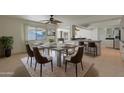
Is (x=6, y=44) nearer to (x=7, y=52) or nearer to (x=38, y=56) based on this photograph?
(x=7, y=52)

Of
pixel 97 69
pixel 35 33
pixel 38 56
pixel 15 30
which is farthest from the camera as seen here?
pixel 35 33

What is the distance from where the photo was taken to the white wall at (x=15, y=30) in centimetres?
539

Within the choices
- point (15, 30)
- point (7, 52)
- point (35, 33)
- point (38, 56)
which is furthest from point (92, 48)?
point (7, 52)

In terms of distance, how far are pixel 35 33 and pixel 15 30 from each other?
40.7 inches

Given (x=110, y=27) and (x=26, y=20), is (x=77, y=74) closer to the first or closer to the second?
(x=26, y=20)

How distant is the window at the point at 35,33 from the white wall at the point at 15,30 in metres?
0.28

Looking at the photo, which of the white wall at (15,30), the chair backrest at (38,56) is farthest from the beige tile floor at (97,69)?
the white wall at (15,30)

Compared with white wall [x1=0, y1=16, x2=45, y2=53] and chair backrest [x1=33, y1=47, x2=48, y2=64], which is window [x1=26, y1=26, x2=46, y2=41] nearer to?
white wall [x1=0, y1=16, x2=45, y2=53]

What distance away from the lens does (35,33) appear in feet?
20.6

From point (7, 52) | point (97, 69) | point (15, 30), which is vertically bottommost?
point (97, 69)

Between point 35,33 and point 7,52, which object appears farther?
point 35,33
